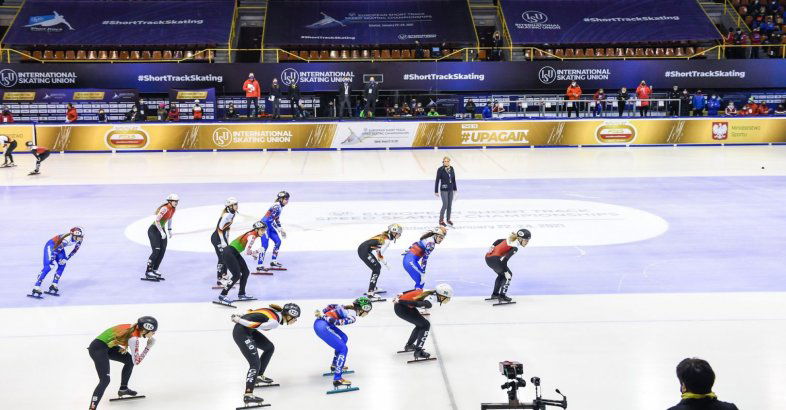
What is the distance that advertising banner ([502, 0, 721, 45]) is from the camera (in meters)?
41.6

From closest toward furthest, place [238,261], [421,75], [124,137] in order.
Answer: [238,261] < [124,137] < [421,75]

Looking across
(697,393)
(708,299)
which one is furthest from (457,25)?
(697,393)

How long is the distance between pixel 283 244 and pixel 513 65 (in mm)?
23857

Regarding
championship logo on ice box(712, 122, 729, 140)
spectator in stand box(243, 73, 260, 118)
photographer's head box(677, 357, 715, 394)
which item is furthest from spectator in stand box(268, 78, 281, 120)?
photographer's head box(677, 357, 715, 394)

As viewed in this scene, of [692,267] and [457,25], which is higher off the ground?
[457,25]

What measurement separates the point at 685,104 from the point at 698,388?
33.0m

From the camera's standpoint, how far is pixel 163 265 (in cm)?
1534

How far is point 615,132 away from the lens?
35.1 m

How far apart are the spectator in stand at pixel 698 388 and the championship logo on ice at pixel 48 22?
42.0 m

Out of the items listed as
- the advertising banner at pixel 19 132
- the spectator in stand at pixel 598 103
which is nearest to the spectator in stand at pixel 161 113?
the advertising banner at pixel 19 132

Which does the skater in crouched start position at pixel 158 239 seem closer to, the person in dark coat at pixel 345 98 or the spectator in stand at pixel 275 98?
the spectator in stand at pixel 275 98

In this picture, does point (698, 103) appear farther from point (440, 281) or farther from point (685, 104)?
point (440, 281)

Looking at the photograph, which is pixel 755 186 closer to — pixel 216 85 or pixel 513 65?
pixel 513 65

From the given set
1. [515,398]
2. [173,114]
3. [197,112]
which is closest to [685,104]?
[197,112]
